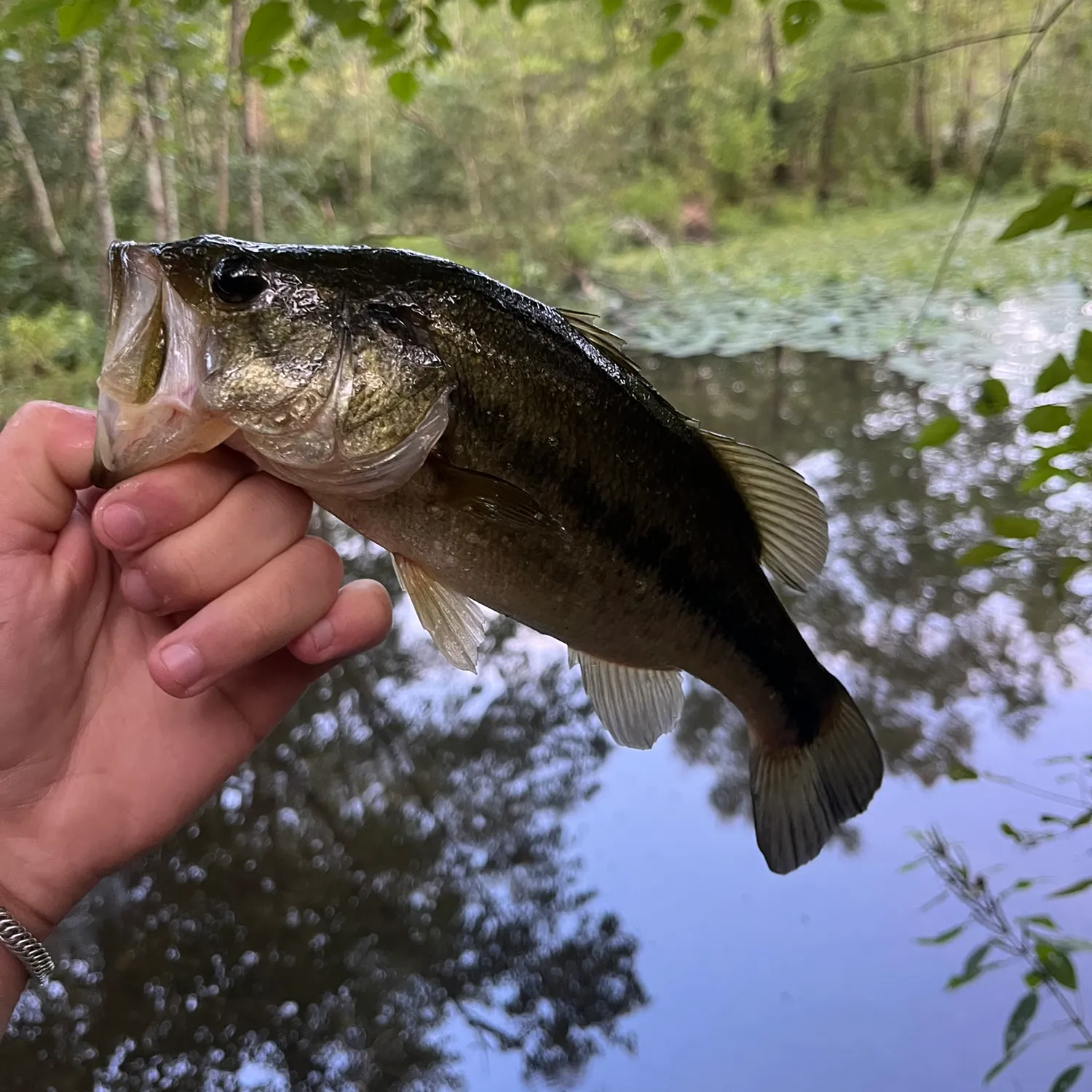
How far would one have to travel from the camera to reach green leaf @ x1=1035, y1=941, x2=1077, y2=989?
60.1 inches

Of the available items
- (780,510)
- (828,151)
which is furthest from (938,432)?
(828,151)

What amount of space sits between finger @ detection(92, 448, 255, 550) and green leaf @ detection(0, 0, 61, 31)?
1222mm

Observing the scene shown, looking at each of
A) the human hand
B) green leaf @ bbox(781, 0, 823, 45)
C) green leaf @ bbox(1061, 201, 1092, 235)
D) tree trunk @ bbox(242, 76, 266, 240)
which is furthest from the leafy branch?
tree trunk @ bbox(242, 76, 266, 240)

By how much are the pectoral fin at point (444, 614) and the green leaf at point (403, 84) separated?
2.00 m

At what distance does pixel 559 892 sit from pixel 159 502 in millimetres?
2076

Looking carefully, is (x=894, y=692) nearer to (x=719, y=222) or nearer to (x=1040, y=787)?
(x=1040, y=787)

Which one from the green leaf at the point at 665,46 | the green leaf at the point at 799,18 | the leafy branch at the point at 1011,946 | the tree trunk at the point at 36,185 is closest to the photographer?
the leafy branch at the point at 1011,946

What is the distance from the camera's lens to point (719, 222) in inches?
552

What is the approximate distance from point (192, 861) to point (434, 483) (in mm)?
2307

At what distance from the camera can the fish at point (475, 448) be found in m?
0.89

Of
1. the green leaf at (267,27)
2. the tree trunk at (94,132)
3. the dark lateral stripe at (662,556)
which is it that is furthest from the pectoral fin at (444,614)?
the tree trunk at (94,132)

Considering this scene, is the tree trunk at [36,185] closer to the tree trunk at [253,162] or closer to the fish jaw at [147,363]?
the tree trunk at [253,162]

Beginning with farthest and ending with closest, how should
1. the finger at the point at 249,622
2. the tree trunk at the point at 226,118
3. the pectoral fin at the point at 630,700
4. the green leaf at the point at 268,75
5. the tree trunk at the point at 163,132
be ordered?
the tree trunk at the point at 163,132
the tree trunk at the point at 226,118
the green leaf at the point at 268,75
the pectoral fin at the point at 630,700
the finger at the point at 249,622

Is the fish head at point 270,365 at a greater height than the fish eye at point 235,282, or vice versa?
the fish eye at point 235,282
